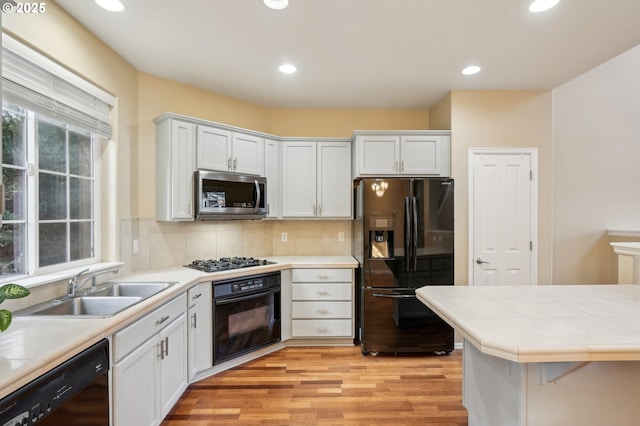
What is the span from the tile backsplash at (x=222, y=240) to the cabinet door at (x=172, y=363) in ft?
2.66

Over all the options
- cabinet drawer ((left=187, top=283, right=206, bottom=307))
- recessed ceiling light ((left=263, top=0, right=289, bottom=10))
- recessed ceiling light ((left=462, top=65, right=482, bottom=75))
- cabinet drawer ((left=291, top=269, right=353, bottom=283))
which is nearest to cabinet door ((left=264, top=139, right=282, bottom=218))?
cabinet drawer ((left=291, top=269, right=353, bottom=283))

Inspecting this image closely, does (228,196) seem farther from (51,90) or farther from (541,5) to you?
(541,5)

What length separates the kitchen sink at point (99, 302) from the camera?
1.74 metres

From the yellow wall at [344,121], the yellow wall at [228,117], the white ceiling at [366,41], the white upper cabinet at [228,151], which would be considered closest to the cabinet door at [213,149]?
the white upper cabinet at [228,151]

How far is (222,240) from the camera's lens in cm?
345

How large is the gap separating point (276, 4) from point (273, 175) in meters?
1.85

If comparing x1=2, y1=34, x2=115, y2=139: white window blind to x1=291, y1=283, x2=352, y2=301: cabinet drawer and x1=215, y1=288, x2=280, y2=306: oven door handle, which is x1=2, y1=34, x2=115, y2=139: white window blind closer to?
x1=215, y1=288, x2=280, y2=306: oven door handle

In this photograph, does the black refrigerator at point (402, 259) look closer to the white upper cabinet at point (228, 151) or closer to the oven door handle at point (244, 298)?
the oven door handle at point (244, 298)

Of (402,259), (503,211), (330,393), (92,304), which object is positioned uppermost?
(503,211)

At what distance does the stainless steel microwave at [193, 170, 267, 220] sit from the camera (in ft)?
9.57

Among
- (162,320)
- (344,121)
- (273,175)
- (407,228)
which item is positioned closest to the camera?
(162,320)

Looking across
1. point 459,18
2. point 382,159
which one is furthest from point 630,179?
point 459,18

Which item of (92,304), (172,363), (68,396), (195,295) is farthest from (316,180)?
(68,396)

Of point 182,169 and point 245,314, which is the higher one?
point 182,169
